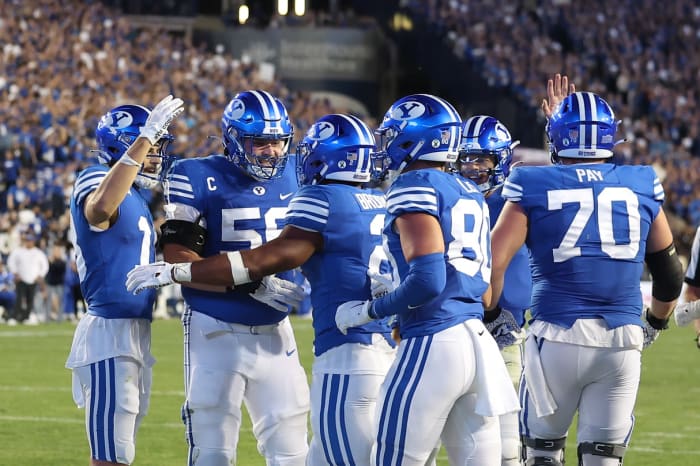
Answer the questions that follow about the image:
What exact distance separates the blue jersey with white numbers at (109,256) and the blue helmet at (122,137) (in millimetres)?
148

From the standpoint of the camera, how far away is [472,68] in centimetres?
3222

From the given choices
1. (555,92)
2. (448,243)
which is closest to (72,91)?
(555,92)

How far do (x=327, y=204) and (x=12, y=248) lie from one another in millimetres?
15707

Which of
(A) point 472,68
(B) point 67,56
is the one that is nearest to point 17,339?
(B) point 67,56

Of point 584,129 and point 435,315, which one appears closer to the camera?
point 435,315

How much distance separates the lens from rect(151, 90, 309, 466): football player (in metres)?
5.60

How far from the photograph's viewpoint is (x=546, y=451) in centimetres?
574

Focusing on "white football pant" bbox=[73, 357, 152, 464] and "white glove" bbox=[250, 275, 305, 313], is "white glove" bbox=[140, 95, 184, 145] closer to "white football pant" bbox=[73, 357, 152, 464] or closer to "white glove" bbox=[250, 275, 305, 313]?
"white glove" bbox=[250, 275, 305, 313]

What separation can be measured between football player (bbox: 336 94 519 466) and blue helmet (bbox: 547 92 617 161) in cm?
84

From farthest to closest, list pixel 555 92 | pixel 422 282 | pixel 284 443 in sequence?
pixel 555 92 → pixel 284 443 → pixel 422 282

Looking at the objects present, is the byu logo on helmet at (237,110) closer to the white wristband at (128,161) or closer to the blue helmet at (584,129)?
the white wristband at (128,161)

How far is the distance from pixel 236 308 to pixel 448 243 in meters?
1.21

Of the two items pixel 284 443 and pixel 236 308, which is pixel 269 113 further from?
pixel 284 443

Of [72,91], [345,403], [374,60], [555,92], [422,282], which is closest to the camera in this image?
[422,282]
